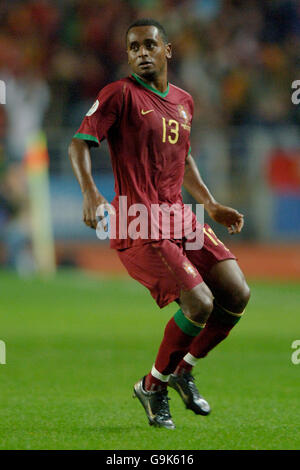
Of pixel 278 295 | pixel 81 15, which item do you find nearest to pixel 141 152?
pixel 278 295

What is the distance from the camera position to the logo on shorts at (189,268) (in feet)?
16.0

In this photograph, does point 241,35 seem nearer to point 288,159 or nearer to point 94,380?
point 288,159

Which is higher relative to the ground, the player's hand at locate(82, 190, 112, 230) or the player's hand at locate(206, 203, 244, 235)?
the player's hand at locate(82, 190, 112, 230)

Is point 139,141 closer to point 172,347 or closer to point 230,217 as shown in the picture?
point 230,217

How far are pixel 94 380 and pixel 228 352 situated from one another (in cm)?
206

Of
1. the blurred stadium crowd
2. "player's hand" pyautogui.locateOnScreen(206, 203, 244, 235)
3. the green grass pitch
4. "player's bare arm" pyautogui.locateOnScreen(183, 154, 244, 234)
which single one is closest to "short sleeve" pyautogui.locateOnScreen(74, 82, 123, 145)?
"player's bare arm" pyautogui.locateOnScreen(183, 154, 244, 234)

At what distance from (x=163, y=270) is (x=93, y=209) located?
667 millimetres

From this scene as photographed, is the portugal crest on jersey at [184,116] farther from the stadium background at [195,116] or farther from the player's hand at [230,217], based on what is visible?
the stadium background at [195,116]

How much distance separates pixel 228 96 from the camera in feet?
63.3

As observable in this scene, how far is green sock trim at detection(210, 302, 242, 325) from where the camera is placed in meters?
5.31

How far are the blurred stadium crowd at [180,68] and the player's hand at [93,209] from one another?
42.6ft

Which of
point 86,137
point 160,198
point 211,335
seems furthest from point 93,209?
point 211,335

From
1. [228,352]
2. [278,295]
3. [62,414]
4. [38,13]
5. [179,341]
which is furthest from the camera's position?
[38,13]

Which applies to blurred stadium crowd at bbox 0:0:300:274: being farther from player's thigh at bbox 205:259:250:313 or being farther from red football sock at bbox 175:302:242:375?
player's thigh at bbox 205:259:250:313
